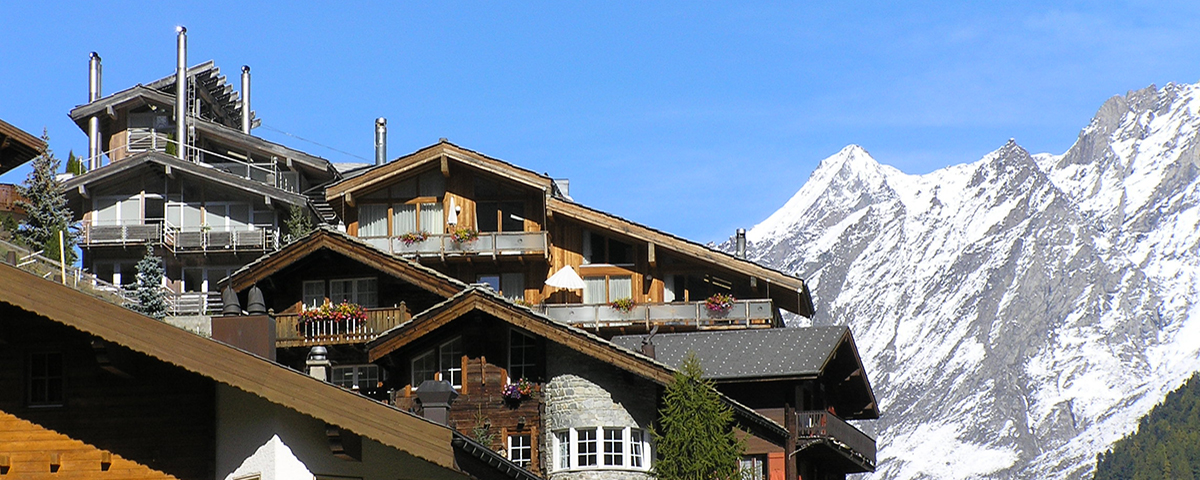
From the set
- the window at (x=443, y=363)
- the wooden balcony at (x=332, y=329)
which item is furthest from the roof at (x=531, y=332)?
the wooden balcony at (x=332, y=329)

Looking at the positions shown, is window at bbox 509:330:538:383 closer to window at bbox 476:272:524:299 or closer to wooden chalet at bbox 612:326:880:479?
wooden chalet at bbox 612:326:880:479

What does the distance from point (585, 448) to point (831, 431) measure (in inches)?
384

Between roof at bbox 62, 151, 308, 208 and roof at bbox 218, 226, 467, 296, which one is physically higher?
roof at bbox 62, 151, 308, 208

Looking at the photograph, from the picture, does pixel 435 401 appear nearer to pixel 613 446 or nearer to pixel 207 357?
pixel 207 357

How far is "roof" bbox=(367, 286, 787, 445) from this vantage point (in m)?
33.8

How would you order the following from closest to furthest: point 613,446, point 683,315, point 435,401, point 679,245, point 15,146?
1. point 435,401
2. point 613,446
3. point 15,146
4. point 683,315
5. point 679,245

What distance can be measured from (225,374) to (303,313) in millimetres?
28705

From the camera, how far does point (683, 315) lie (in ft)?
185

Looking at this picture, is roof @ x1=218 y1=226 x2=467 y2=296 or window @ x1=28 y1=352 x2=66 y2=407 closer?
window @ x1=28 y1=352 x2=66 y2=407

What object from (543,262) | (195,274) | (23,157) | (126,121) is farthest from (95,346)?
(126,121)

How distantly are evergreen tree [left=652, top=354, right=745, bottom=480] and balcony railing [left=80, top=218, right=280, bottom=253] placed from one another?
3490 centimetres

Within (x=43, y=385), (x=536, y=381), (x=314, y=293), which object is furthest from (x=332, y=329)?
(x=43, y=385)

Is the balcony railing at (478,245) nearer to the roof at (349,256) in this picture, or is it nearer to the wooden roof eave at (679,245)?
the wooden roof eave at (679,245)

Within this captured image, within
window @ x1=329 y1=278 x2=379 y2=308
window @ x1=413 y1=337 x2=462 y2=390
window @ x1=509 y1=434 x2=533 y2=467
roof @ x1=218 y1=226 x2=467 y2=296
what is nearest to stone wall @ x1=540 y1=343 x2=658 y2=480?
window @ x1=509 y1=434 x2=533 y2=467
